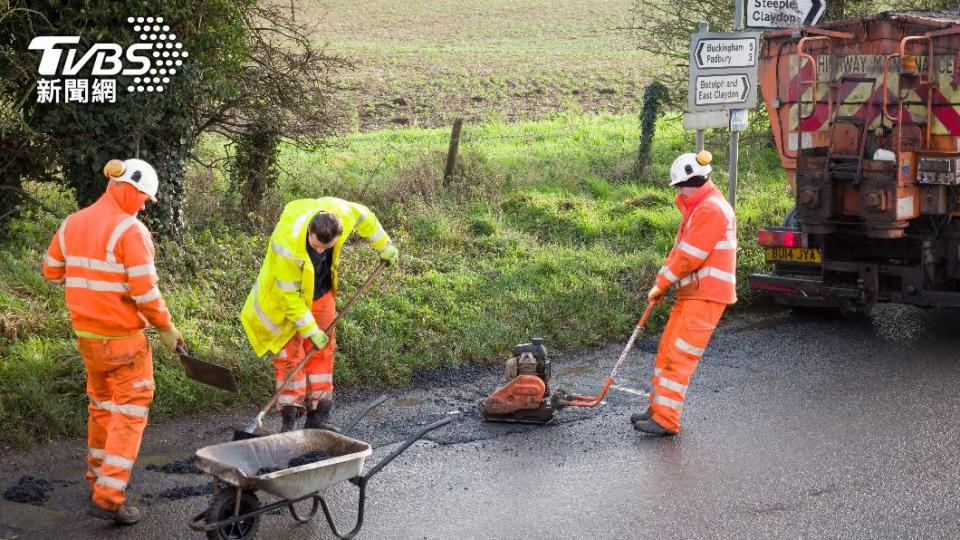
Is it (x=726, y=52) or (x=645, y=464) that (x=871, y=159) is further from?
(x=645, y=464)

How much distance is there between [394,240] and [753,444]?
15.0 feet

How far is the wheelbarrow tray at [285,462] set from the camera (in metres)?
4.99

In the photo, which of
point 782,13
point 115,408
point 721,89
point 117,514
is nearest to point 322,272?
point 115,408

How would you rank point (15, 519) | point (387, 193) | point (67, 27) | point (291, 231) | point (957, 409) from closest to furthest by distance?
point (15, 519) < point (291, 231) < point (957, 409) < point (67, 27) < point (387, 193)

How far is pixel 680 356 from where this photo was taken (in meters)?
7.05

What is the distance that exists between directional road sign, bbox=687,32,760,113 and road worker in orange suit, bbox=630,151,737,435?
2.66 metres

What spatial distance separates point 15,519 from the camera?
18.3ft

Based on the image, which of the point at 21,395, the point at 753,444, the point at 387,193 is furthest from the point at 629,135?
the point at 21,395

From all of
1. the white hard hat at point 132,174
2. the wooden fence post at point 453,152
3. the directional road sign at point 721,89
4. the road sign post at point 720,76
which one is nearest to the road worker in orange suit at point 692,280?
the road sign post at point 720,76

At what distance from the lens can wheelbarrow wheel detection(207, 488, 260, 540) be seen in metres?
5.14

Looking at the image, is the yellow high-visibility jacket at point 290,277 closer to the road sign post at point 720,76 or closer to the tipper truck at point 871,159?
the road sign post at point 720,76

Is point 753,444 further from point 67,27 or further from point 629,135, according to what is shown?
point 629,135

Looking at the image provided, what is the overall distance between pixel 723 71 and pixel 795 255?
1713 mm

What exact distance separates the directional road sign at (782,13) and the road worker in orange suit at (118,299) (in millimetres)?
6062
